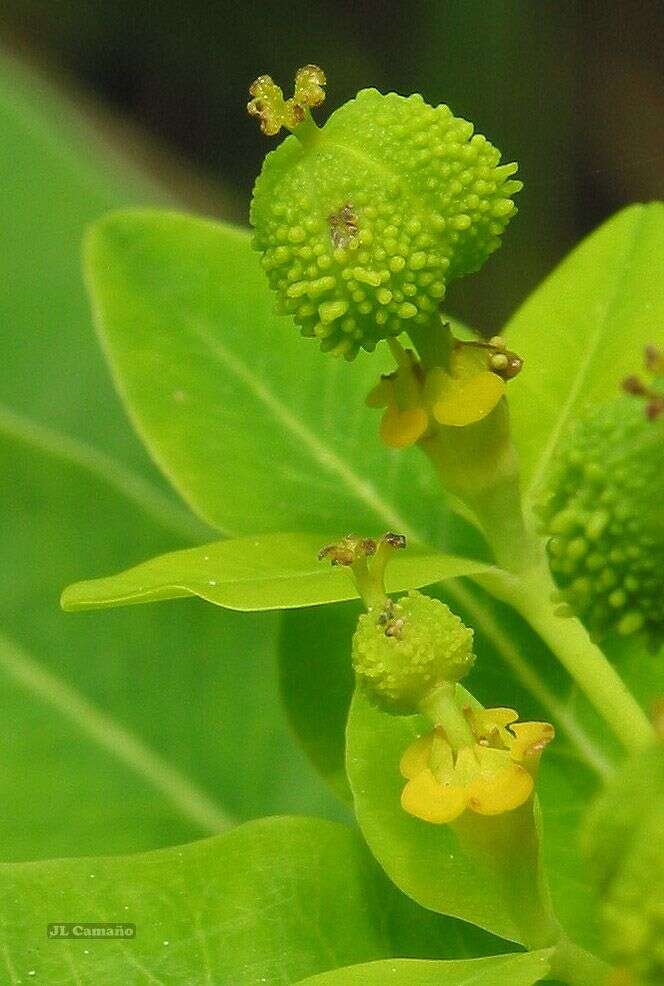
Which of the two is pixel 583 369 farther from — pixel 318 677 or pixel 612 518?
pixel 612 518

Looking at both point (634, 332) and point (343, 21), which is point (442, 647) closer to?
point (634, 332)

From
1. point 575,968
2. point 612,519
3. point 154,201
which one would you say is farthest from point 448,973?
point 154,201

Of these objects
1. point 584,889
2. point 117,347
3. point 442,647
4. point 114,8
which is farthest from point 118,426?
point 442,647

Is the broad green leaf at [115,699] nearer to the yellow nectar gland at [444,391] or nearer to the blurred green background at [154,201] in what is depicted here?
the blurred green background at [154,201]

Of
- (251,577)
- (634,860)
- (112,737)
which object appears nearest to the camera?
(634,860)

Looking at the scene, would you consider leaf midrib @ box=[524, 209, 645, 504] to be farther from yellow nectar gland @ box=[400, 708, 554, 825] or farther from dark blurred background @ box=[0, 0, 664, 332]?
dark blurred background @ box=[0, 0, 664, 332]

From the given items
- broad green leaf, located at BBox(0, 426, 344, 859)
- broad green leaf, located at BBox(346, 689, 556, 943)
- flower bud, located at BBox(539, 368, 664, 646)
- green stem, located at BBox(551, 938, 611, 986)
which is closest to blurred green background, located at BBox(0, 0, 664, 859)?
broad green leaf, located at BBox(0, 426, 344, 859)

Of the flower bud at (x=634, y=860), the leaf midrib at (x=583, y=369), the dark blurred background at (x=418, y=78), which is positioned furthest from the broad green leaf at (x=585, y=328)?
the dark blurred background at (x=418, y=78)
